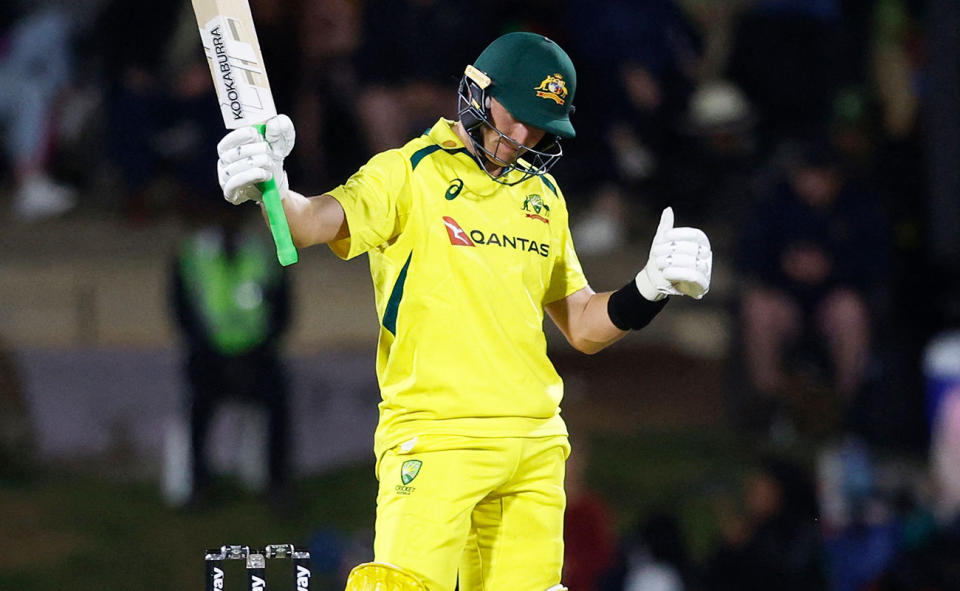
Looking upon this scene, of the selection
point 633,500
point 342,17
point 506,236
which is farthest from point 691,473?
point 506,236

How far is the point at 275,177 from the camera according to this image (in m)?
3.59

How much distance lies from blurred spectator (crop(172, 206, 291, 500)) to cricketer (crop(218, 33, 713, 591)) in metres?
4.27

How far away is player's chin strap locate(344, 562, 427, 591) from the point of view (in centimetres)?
373

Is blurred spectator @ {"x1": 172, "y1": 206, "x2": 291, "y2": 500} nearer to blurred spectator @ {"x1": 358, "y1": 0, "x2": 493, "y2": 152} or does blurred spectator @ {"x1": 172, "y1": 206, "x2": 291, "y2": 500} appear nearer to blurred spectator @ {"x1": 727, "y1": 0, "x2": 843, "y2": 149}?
blurred spectator @ {"x1": 358, "y1": 0, "x2": 493, "y2": 152}

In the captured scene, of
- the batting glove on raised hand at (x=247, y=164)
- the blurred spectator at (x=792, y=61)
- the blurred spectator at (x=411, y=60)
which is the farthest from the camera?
the blurred spectator at (x=792, y=61)

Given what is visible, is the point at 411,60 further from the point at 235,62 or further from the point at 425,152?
the point at 235,62

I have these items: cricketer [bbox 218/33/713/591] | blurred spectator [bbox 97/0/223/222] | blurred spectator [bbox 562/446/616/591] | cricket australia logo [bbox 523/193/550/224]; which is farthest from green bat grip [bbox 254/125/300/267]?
blurred spectator [bbox 97/0/223/222]

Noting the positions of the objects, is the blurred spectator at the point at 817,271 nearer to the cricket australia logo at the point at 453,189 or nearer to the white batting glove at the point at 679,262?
the white batting glove at the point at 679,262

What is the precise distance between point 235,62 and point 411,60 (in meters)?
5.40

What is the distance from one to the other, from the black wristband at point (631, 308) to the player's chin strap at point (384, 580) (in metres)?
0.93

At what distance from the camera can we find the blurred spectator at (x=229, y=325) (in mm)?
8211

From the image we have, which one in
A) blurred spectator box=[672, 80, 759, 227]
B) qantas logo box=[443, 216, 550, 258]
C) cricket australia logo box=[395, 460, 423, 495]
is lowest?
cricket australia logo box=[395, 460, 423, 495]

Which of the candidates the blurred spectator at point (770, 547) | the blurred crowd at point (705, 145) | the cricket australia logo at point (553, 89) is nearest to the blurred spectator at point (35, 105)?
the blurred crowd at point (705, 145)

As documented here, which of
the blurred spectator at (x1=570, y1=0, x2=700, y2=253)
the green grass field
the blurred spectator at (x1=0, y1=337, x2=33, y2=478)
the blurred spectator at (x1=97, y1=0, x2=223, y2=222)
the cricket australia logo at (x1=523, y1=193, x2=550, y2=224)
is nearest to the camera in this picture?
the cricket australia logo at (x1=523, y1=193, x2=550, y2=224)
